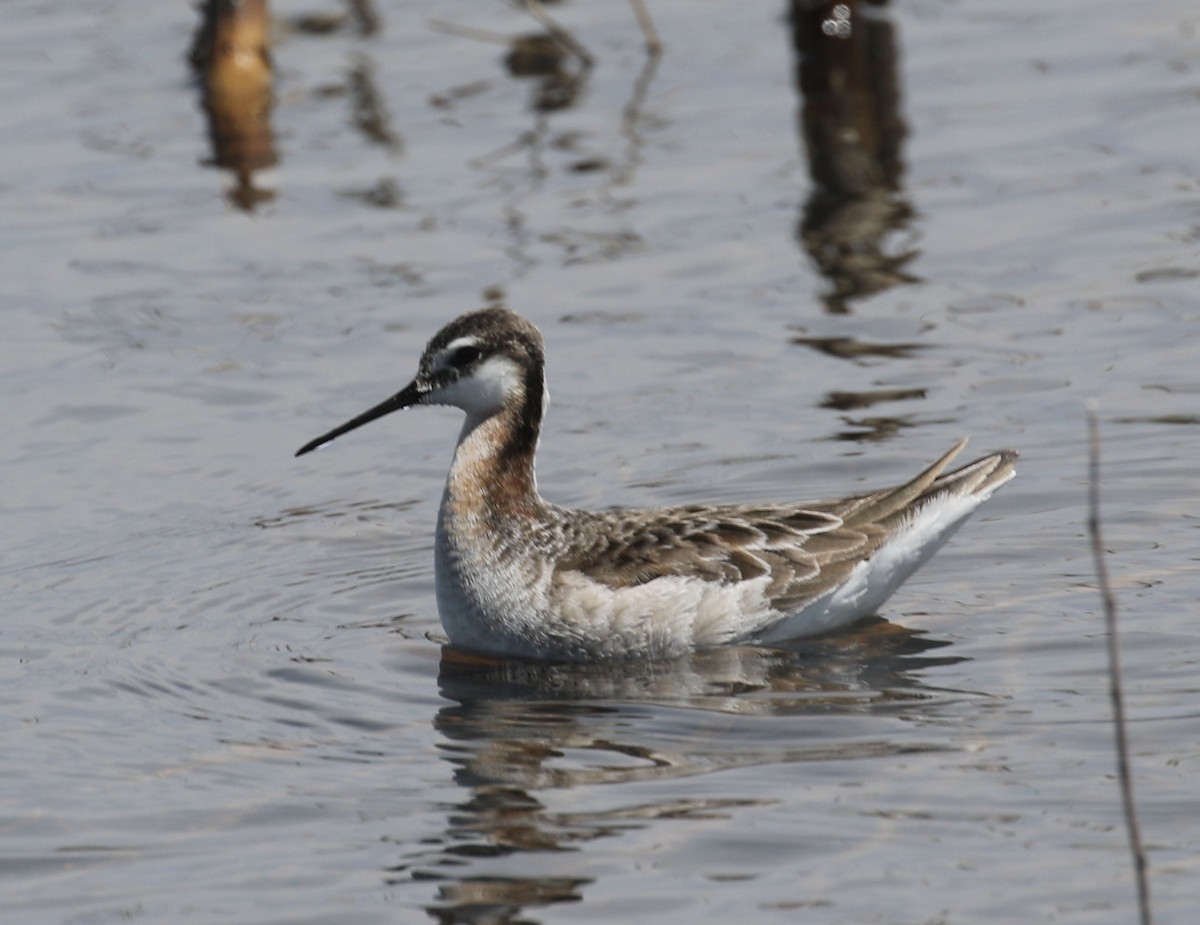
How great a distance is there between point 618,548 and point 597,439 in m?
2.75

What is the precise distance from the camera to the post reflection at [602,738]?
8016 millimetres

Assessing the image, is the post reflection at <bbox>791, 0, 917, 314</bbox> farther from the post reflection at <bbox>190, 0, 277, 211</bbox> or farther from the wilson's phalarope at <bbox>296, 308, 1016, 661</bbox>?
the post reflection at <bbox>190, 0, 277, 211</bbox>

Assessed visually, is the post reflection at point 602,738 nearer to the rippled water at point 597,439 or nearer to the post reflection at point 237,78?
the rippled water at point 597,439

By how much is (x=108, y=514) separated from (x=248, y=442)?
1.22m

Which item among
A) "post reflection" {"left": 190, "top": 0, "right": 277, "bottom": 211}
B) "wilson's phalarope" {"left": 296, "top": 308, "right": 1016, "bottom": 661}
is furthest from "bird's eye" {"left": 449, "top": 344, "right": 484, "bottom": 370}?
"post reflection" {"left": 190, "top": 0, "right": 277, "bottom": 211}

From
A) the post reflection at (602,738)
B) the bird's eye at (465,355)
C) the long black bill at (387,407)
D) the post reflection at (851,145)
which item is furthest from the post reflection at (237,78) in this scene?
the post reflection at (602,738)

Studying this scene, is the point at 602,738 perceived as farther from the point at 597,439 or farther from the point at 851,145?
the point at 851,145

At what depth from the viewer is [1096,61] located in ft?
61.1

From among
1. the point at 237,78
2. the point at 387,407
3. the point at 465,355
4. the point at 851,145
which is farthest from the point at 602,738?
the point at 237,78

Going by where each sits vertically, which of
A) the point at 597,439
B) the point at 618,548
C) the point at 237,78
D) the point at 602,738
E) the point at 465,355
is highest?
the point at 465,355

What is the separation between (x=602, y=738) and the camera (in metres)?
9.24

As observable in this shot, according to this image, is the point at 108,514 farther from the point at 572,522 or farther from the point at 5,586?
the point at 572,522

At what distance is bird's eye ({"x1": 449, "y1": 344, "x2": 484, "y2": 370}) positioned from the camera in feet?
34.9

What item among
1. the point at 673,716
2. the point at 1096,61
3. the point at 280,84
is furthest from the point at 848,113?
the point at 673,716
